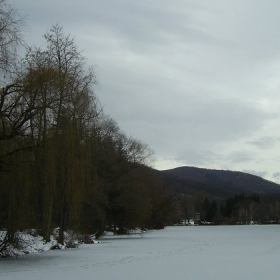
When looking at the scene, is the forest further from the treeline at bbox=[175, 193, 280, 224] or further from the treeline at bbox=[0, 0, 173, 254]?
the treeline at bbox=[175, 193, 280, 224]

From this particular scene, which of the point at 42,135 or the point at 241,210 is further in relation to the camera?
the point at 241,210

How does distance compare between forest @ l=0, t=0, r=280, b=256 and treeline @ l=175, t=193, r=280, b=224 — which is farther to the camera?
treeline @ l=175, t=193, r=280, b=224

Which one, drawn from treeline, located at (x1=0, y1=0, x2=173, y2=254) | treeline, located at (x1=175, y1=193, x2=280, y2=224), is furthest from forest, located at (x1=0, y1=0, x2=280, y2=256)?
treeline, located at (x1=175, y1=193, x2=280, y2=224)

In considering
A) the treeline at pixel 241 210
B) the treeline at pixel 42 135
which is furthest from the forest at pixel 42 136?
the treeline at pixel 241 210

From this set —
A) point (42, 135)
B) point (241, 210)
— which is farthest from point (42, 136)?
point (241, 210)

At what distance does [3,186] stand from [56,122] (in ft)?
10.1

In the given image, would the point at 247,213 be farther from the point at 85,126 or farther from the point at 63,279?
the point at 63,279

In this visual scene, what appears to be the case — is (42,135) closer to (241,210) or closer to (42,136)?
(42,136)

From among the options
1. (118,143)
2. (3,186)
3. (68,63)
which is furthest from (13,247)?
(118,143)

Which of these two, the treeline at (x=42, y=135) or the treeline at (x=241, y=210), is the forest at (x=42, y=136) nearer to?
the treeline at (x=42, y=135)

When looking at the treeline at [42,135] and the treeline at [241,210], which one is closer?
the treeline at [42,135]

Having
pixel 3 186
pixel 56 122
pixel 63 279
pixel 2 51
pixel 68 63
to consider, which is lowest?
pixel 63 279

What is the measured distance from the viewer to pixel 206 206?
146 m

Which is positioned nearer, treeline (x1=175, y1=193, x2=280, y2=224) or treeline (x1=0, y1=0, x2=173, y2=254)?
treeline (x1=0, y1=0, x2=173, y2=254)
